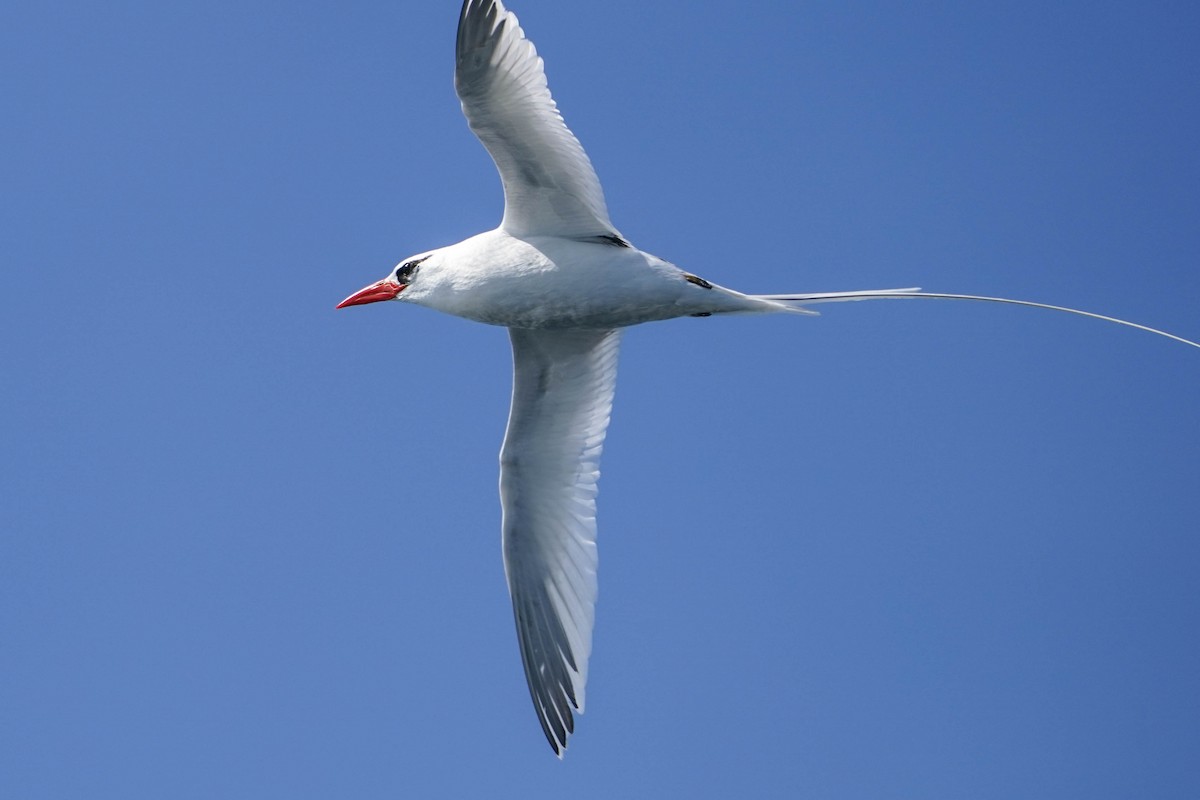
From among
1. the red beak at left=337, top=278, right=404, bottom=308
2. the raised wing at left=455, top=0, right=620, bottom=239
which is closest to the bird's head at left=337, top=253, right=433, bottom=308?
the red beak at left=337, top=278, right=404, bottom=308

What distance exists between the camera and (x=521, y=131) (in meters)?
9.11

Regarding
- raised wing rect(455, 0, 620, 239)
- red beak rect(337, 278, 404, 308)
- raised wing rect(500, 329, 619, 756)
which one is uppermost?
raised wing rect(455, 0, 620, 239)

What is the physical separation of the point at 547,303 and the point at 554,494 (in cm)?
195

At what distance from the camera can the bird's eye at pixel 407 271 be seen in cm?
1037

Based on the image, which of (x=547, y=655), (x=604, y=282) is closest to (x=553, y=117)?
(x=604, y=282)

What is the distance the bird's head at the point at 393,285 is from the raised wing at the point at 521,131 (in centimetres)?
92

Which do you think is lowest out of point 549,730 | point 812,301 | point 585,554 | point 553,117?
point 549,730

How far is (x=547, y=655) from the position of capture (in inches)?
429

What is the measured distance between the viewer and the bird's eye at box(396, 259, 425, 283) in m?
10.4

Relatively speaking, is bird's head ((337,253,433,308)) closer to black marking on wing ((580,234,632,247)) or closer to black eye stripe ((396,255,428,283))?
black eye stripe ((396,255,428,283))

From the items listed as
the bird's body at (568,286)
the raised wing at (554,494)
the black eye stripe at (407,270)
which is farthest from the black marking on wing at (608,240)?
the black eye stripe at (407,270)

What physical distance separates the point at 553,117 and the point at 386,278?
2.27 metres

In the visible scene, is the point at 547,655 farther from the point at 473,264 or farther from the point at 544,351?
the point at 473,264

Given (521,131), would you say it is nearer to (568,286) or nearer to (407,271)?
(568,286)
